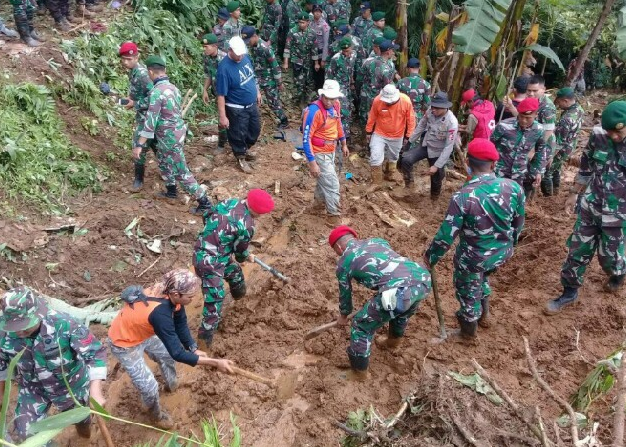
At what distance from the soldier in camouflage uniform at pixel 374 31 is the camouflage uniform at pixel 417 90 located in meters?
2.42

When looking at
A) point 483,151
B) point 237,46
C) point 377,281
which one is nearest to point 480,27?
point 483,151

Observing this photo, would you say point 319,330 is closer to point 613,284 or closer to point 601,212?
point 601,212

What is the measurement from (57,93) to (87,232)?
120 inches

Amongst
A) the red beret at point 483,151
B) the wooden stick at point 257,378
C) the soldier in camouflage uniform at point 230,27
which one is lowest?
the wooden stick at point 257,378

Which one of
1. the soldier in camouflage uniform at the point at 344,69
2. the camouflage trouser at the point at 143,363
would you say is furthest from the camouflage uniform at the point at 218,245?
the soldier in camouflage uniform at the point at 344,69

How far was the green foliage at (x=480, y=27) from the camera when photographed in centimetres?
668

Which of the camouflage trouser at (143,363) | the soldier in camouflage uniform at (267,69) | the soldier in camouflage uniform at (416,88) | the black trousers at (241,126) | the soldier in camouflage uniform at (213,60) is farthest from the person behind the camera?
the soldier in camouflage uniform at (267,69)

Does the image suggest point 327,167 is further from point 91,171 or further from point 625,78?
point 625,78

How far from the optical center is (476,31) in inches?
267

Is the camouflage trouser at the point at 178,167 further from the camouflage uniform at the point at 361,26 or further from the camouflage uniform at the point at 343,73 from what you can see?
the camouflage uniform at the point at 361,26

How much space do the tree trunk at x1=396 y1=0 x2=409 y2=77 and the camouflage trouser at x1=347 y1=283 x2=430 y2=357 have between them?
6435 millimetres

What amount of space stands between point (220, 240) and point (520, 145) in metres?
4.15

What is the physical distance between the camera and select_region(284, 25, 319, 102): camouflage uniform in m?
11.2

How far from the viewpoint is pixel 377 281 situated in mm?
4574
